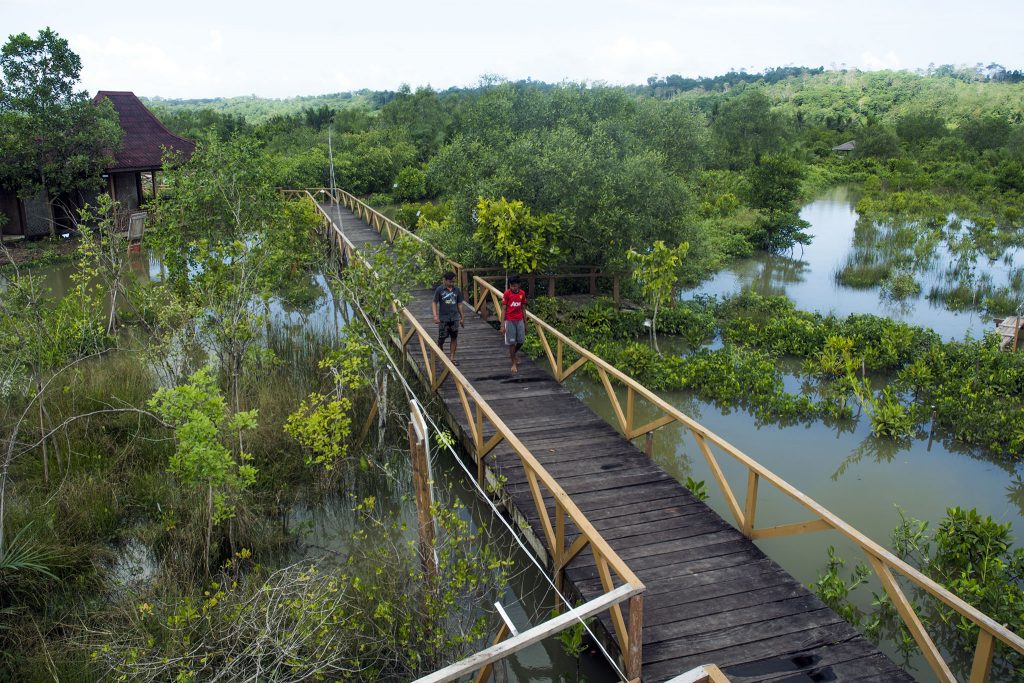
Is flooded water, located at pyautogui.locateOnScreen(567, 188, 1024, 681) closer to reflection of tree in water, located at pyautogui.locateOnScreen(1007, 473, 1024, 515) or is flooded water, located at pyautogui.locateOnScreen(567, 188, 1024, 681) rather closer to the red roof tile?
reflection of tree in water, located at pyautogui.locateOnScreen(1007, 473, 1024, 515)

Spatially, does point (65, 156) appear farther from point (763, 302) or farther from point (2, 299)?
point (763, 302)

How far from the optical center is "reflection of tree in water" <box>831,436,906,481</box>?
10.3 meters

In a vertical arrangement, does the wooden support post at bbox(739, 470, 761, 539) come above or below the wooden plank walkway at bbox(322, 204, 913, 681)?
above

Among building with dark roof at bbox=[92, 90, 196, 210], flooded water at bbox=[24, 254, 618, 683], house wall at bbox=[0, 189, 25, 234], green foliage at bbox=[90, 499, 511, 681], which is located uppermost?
building with dark roof at bbox=[92, 90, 196, 210]

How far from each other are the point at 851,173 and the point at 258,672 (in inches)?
1987

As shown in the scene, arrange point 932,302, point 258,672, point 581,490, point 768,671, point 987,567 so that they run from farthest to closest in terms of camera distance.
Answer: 1. point 932,302
2. point 581,490
3. point 987,567
4. point 768,671
5. point 258,672

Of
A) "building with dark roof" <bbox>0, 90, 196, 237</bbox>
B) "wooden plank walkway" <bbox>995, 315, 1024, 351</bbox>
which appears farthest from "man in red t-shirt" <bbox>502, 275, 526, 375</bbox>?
"building with dark roof" <bbox>0, 90, 196, 237</bbox>

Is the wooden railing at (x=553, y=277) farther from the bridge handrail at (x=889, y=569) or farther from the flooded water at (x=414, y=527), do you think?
the bridge handrail at (x=889, y=569)

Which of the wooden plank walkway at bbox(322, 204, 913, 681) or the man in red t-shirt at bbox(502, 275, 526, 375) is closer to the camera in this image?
the wooden plank walkway at bbox(322, 204, 913, 681)

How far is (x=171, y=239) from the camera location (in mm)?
11930

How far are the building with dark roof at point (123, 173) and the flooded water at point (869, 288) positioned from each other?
1855 centimetres

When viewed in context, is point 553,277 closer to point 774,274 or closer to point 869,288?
point 774,274

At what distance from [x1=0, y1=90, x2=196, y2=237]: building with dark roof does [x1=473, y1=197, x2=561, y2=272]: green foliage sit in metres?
12.9

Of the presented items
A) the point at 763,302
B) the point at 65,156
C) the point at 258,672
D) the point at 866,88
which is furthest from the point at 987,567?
the point at 866,88
